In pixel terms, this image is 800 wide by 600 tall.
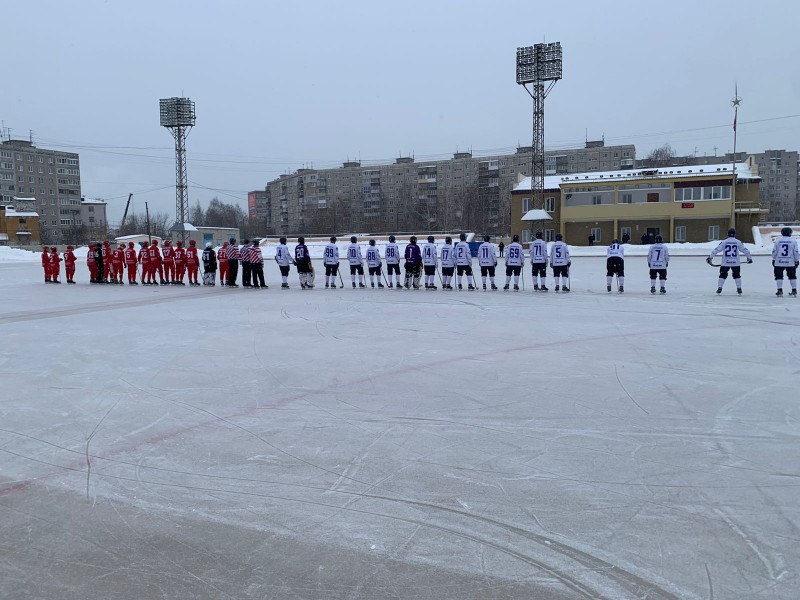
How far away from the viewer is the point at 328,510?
380cm

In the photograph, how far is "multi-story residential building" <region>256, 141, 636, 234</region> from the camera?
89.8m

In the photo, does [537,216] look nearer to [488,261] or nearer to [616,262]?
[488,261]

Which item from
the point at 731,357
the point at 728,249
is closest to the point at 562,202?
the point at 728,249

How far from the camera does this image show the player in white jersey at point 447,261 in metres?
19.5

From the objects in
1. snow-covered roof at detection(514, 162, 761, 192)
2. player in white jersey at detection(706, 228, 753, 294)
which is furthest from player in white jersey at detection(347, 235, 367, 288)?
snow-covered roof at detection(514, 162, 761, 192)

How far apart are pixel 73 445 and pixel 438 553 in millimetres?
3285

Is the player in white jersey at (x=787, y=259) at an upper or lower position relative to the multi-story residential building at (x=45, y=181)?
lower

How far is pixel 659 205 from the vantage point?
51.3 meters

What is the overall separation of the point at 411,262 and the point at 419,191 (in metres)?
85.8

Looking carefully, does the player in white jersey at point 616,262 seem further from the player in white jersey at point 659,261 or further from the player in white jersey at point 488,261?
the player in white jersey at point 488,261

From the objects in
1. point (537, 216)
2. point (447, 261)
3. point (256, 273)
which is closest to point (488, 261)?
point (447, 261)

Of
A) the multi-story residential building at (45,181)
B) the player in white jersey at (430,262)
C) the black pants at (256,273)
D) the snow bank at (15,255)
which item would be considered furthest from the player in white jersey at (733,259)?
the multi-story residential building at (45,181)

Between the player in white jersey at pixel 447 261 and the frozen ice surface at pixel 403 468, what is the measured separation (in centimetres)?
999

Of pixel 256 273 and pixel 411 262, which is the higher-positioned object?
pixel 411 262
